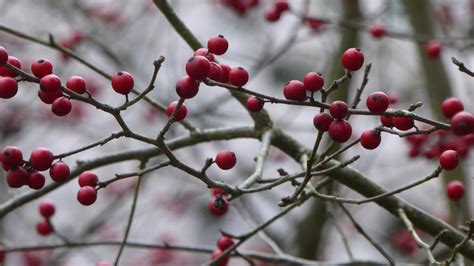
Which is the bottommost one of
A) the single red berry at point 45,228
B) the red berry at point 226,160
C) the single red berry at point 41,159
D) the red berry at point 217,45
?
the single red berry at point 41,159

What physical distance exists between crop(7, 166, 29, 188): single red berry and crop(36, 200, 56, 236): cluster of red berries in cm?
90

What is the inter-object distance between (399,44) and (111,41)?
3802mm

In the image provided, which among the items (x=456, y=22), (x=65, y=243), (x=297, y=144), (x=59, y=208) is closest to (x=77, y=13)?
(x=59, y=208)

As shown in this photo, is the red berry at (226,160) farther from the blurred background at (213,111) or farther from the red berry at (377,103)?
the blurred background at (213,111)

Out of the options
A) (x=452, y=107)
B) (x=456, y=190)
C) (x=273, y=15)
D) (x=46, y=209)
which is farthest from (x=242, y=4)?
(x=452, y=107)

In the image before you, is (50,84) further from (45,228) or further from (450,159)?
(45,228)

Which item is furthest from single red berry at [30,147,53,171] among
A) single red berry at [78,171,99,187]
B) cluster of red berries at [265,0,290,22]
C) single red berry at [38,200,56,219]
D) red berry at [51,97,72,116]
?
cluster of red berries at [265,0,290,22]

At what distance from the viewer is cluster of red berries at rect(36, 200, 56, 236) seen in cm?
248

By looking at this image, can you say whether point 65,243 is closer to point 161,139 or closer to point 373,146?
point 161,139

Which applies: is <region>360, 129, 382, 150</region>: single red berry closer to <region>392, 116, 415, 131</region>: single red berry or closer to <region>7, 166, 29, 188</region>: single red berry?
<region>392, 116, 415, 131</region>: single red berry

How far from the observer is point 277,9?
3350mm

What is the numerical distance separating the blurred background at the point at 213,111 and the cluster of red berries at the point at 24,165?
207 centimetres

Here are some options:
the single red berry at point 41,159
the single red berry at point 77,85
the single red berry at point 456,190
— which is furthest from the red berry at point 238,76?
the single red berry at point 456,190

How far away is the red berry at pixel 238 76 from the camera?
5.17ft
